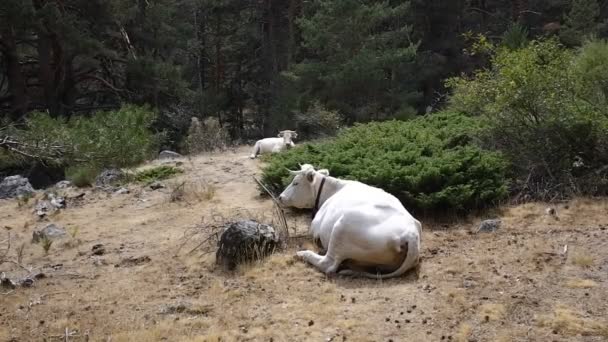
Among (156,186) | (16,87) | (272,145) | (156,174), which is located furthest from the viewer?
(16,87)

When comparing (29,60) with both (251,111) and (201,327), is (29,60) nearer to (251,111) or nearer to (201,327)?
(251,111)

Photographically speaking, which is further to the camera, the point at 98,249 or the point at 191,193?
the point at 191,193

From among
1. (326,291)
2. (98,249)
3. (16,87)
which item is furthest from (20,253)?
(16,87)

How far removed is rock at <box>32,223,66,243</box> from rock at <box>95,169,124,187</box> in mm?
3387

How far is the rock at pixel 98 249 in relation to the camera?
7402 mm

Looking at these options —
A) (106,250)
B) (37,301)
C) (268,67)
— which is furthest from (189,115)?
(37,301)

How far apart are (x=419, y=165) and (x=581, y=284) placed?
3.29 meters

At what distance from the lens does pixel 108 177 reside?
1211cm

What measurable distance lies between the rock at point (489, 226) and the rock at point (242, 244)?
2.47m

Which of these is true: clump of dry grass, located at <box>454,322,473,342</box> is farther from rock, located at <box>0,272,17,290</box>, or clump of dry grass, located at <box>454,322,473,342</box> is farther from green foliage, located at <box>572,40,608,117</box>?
green foliage, located at <box>572,40,608,117</box>

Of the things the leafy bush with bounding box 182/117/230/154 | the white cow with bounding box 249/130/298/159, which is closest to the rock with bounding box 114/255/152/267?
A: the white cow with bounding box 249/130/298/159

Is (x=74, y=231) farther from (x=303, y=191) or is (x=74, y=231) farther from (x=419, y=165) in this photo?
(x=419, y=165)

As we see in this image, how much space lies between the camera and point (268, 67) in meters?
27.9

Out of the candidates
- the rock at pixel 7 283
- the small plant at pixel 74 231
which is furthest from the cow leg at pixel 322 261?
the small plant at pixel 74 231
